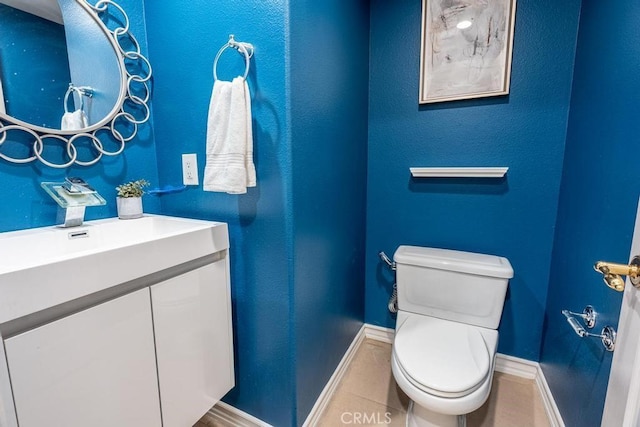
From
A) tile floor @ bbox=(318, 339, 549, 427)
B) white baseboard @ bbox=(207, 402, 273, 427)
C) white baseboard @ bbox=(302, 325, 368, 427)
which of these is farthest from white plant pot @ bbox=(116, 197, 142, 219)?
tile floor @ bbox=(318, 339, 549, 427)

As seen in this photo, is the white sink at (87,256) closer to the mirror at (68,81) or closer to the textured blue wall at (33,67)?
the mirror at (68,81)

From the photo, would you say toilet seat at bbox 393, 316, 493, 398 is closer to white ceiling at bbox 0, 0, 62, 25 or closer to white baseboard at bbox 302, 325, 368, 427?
white baseboard at bbox 302, 325, 368, 427

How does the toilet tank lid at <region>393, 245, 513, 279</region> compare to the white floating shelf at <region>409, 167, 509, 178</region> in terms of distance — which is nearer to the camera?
the toilet tank lid at <region>393, 245, 513, 279</region>

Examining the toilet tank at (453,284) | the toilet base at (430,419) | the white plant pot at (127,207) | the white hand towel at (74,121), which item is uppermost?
the white hand towel at (74,121)

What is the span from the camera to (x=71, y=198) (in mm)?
979

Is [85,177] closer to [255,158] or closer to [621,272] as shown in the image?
[255,158]

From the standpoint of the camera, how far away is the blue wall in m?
1.00

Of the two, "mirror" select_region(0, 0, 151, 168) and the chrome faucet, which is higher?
"mirror" select_region(0, 0, 151, 168)

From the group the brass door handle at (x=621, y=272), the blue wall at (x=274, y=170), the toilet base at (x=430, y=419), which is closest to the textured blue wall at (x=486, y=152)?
the blue wall at (x=274, y=170)

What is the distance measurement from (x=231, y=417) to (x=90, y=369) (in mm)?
791

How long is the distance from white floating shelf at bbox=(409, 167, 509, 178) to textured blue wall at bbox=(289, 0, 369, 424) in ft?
1.08

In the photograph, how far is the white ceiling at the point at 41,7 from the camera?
35.5 inches

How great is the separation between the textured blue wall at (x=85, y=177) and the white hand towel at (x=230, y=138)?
475 millimetres

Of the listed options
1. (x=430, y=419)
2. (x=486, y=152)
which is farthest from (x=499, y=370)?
(x=486, y=152)
